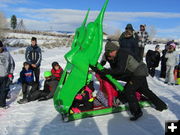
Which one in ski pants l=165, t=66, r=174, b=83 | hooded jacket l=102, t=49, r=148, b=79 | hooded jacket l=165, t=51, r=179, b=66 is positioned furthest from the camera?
hooded jacket l=165, t=51, r=179, b=66

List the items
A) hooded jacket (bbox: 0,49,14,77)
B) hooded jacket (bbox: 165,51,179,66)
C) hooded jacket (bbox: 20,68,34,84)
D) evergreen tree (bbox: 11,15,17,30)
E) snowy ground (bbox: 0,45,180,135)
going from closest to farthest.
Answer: snowy ground (bbox: 0,45,180,135) < hooded jacket (bbox: 0,49,14,77) < hooded jacket (bbox: 20,68,34,84) < hooded jacket (bbox: 165,51,179,66) < evergreen tree (bbox: 11,15,17,30)

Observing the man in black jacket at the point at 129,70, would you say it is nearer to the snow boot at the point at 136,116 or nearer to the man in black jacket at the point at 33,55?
the snow boot at the point at 136,116

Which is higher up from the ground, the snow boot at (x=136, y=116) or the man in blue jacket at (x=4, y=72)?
the man in blue jacket at (x=4, y=72)

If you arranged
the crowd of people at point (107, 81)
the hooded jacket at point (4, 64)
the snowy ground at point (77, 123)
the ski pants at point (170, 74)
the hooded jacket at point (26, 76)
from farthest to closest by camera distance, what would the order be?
the ski pants at point (170, 74)
the hooded jacket at point (26, 76)
the hooded jacket at point (4, 64)
the crowd of people at point (107, 81)
the snowy ground at point (77, 123)

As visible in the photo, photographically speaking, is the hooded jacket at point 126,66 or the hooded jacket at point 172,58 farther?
the hooded jacket at point 172,58

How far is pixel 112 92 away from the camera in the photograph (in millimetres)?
5453

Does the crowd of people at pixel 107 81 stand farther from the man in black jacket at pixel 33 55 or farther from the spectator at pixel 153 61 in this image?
the spectator at pixel 153 61

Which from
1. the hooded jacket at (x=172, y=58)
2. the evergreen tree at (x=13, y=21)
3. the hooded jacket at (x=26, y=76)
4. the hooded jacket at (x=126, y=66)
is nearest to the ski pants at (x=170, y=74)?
the hooded jacket at (x=172, y=58)

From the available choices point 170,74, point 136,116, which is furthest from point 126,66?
point 170,74

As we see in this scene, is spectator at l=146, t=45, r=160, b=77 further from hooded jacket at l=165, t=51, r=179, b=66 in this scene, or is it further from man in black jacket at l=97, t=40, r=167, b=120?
man in black jacket at l=97, t=40, r=167, b=120

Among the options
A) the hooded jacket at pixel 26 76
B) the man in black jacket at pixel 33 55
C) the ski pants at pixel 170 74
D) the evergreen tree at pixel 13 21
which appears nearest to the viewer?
the hooded jacket at pixel 26 76

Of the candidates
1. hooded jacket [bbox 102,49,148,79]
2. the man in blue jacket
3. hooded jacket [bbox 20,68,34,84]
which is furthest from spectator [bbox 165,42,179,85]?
the man in blue jacket

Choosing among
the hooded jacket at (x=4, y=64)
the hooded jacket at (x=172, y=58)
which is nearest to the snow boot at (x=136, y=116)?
the hooded jacket at (x=4, y=64)

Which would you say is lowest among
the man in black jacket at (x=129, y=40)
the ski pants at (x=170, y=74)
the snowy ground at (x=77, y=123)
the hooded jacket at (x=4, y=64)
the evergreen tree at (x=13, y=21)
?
the snowy ground at (x=77, y=123)
